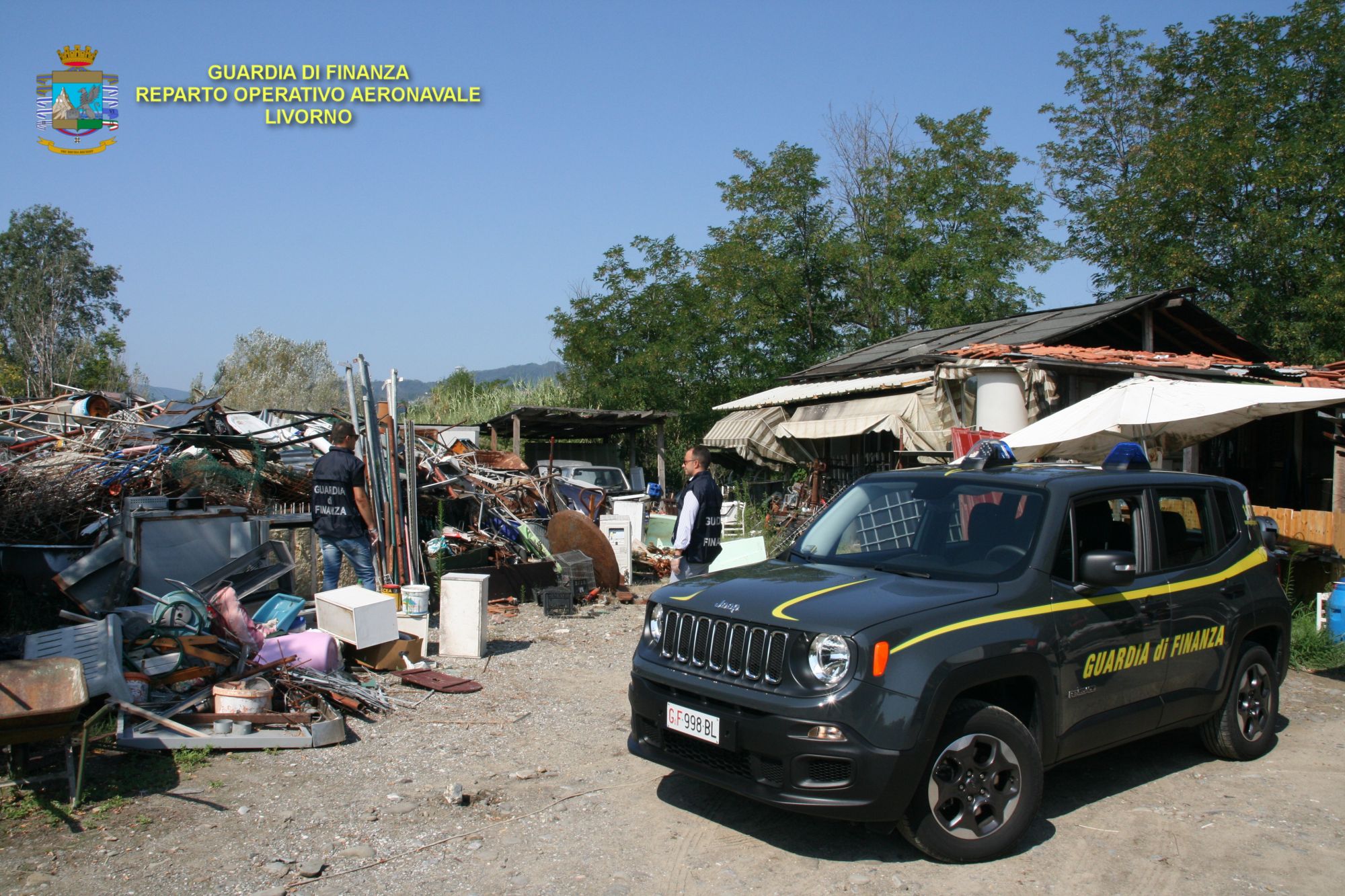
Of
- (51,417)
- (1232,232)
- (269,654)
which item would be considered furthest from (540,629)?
(1232,232)

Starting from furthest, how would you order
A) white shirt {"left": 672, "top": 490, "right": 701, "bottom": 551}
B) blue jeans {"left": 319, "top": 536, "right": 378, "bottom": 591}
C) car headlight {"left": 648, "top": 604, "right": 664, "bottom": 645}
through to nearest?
blue jeans {"left": 319, "top": 536, "right": 378, "bottom": 591}
white shirt {"left": 672, "top": 490, "right": 701, "bottom": 551}
car headlight {"left": 648, "top": 604, "right": 664, "bottom": 645}

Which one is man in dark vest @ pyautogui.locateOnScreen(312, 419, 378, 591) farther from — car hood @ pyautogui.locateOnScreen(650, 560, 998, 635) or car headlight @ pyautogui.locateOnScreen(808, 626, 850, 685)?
car headlight @ pyautogui.locateOnScreen(808, 626, 850, 685)

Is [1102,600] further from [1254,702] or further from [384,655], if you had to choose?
[384,655]

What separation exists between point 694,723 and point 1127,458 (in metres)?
3.13

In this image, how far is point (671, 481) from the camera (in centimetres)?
2652

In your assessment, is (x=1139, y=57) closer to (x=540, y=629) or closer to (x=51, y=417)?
(x=540, y=629)

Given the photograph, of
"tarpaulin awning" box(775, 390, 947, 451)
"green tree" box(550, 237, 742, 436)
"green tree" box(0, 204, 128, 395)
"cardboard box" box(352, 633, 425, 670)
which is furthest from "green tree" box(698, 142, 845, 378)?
"green tree" box(0, 204, 128, 395)

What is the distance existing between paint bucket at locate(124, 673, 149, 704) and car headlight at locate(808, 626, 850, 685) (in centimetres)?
409

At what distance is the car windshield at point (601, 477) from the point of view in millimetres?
20469

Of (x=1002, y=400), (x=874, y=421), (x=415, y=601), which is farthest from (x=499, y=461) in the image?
(x=1002, y=400)

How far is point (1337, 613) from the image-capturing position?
8.19m

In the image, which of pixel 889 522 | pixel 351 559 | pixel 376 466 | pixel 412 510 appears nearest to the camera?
pixel 889 522

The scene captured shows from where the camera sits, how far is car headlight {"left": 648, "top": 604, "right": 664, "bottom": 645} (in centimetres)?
470

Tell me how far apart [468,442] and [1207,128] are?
17.8 m
